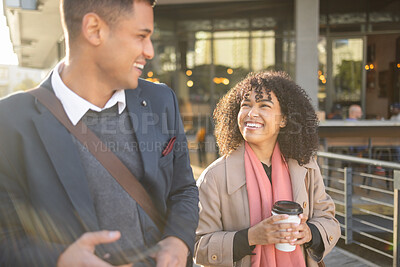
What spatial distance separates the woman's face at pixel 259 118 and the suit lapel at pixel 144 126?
0.90 m

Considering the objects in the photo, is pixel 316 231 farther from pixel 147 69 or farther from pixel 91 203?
pixel 147 69

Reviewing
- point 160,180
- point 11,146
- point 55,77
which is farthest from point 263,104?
point 11,146

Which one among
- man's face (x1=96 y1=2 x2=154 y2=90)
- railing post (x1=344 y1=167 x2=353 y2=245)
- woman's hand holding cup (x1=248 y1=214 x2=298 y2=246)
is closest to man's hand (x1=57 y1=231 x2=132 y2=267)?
Answer: man's face (x1=96 y1=2 x2=154 y2=90)

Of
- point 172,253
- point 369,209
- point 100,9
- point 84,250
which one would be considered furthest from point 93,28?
point 369,209

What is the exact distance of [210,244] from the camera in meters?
2.04

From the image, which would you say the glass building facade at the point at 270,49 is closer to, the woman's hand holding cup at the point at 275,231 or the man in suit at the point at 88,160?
the woman's hand holding cup at the point at 275,231

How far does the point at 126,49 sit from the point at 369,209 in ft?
19.5

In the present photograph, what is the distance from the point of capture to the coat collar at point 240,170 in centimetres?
215

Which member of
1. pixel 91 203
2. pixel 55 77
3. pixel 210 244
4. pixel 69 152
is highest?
pixel 55 77

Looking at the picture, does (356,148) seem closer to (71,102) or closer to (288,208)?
(288,208)

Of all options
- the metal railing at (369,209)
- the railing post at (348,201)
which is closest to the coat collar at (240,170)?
the metal railing at (369,209)

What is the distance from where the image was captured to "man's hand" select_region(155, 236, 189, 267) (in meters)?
1.27

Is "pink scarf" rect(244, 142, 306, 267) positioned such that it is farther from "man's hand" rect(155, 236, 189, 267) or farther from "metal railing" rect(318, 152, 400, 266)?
"metal railing" rect(318, 152, 400, 266)

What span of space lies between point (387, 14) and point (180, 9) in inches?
272
